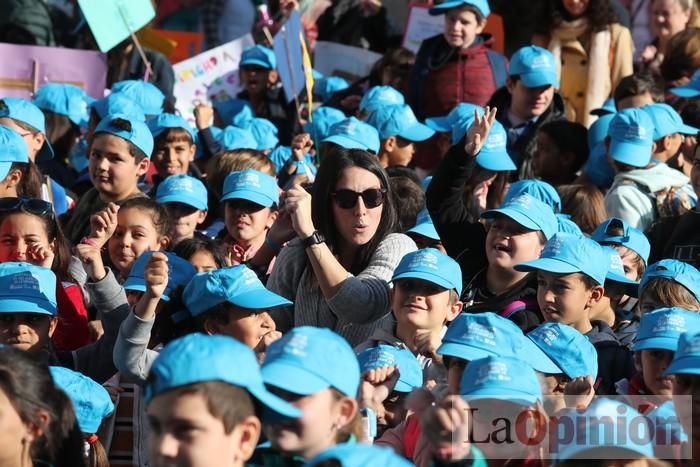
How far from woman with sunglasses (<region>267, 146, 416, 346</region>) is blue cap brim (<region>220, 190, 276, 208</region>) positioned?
3.54 feet

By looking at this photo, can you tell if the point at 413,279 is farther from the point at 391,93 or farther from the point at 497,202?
the point at 391,93

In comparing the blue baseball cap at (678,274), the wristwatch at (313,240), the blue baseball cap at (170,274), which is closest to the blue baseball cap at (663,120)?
the blue baseball cap at (678,274)

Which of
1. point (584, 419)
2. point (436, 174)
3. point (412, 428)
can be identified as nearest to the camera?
point (584, 419)

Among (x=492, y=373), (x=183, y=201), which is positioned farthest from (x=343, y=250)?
(x=492, y=373)

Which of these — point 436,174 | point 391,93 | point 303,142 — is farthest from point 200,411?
point 391,93

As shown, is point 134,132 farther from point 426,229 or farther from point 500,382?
point 500,382

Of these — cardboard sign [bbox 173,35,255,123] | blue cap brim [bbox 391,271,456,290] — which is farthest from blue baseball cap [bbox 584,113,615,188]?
cardboard sign [bbox 173,35,255,123]

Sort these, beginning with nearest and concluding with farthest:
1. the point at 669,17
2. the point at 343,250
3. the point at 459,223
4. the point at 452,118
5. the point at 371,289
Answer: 1. the point at 371,289
2. the point at 343,250
3. the point at 459,223
4. the point at 452,118
5. the point at 669,17

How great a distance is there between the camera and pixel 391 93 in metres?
9.82

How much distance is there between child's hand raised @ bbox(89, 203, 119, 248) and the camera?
696 centimetres

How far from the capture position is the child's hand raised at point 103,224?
6.96 metres

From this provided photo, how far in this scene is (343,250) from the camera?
22.4 ft

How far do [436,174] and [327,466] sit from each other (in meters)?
3.42

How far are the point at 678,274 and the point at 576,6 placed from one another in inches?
160
